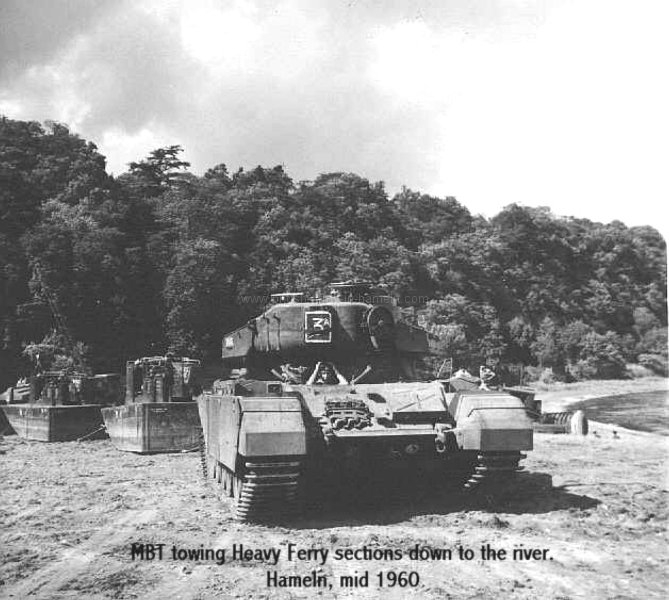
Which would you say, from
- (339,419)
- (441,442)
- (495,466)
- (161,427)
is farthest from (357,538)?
(161,427)

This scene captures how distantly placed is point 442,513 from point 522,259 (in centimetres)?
7011

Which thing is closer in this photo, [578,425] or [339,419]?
[339,419]

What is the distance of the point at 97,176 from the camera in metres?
49.7

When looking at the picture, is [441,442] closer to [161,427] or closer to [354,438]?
[354,438]

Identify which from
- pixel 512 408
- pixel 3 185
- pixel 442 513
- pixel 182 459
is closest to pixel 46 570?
pixel 442 513

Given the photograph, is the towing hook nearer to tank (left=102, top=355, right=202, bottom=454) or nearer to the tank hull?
the tank hull

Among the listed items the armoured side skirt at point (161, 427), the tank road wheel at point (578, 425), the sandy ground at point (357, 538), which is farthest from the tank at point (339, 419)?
the tank road wheel at point (578, 425)

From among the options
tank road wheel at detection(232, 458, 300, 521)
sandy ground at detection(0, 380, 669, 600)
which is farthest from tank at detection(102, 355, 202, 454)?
tank road wheel at detection(232, 458, 300, 521)

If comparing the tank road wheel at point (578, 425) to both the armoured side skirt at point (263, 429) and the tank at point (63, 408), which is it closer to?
the tank at point (63, 408)

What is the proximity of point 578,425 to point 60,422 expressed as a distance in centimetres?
1527

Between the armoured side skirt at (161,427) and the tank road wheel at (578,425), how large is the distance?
11.2 m

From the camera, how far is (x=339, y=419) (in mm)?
8844

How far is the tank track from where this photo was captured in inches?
349

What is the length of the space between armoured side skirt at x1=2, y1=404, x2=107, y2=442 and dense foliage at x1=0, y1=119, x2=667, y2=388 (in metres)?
7.57
